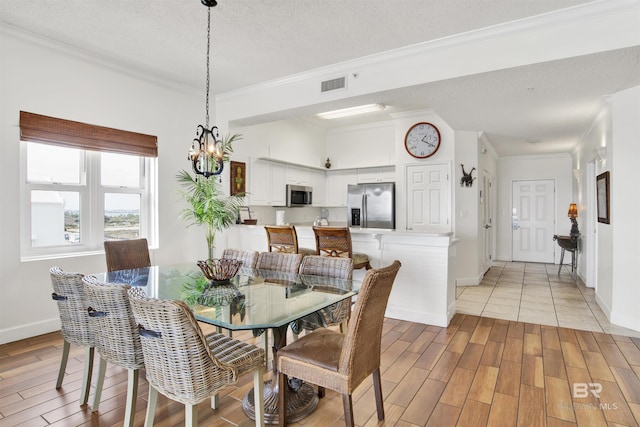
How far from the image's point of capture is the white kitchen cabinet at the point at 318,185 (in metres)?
6.89

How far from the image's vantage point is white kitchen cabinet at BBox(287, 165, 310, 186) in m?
6.23

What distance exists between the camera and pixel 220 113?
16.1 feet

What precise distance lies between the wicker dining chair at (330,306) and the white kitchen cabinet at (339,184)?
4302mm

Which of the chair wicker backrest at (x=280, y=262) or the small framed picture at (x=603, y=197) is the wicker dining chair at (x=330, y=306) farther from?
the small framed picture at (x=603, y=197)

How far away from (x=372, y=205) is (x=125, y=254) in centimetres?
405

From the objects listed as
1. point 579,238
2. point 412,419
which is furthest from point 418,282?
point 579,238

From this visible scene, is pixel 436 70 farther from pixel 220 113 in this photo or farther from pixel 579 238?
pixel 579 238

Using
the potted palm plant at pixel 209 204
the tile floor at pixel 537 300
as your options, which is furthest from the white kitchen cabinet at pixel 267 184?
the tile floor at pixel 537 300

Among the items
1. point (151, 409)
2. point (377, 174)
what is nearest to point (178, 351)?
point (151, 409)

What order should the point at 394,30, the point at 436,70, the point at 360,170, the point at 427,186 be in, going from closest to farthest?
the point at 394,30 < the point at 436,70 < the point at 427,186 < the point at 360,170

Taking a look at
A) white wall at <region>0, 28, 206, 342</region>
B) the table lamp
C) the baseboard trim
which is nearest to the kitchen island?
white wall at <region>0, 28, 206, 342</region>

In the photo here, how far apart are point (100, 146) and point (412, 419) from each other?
3.92 m

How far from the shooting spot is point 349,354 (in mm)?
1692

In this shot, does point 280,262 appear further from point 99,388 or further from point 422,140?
point 422,140
